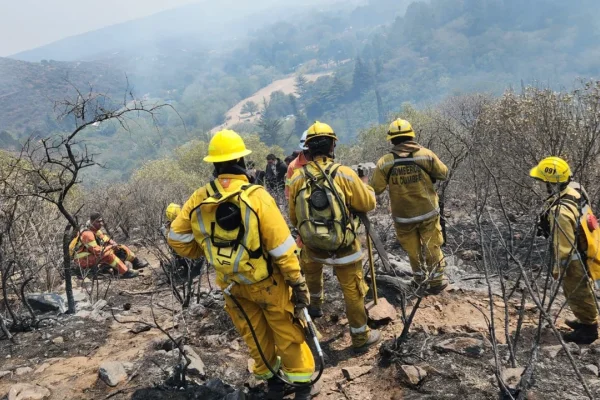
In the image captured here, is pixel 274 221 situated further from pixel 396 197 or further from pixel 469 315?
pixel 469 315

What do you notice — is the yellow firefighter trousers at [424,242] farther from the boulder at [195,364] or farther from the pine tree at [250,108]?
the pine tree at [250,108]

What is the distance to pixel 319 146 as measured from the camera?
3715 millimetres

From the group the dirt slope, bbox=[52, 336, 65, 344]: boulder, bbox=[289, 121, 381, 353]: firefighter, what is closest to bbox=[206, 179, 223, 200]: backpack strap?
bbox=[289, 121, 381, 353]: firefighter

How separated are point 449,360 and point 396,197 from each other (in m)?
1.89

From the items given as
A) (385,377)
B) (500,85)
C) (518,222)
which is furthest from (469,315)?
(500,85)

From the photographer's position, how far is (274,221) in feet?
9.13

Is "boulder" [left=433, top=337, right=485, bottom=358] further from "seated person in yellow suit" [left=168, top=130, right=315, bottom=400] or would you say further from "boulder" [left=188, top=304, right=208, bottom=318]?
"boulder" [left=188, top=304, right=208, bottom=318]

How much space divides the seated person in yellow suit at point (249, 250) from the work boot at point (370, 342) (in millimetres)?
933

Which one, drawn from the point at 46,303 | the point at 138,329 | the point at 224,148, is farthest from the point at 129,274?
the point at 224,148

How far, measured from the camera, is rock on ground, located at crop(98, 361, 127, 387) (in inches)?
128

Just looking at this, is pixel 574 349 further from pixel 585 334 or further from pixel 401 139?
pixel 401 139

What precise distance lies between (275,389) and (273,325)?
51 cm

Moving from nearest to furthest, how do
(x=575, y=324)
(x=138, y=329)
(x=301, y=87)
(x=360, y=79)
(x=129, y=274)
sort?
(x=575, y=324), (x=138, y=329), (x=129, y=274), (x=360, y=79), (x=301, y=87)

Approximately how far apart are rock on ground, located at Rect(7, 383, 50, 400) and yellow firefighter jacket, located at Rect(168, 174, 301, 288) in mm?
1627
